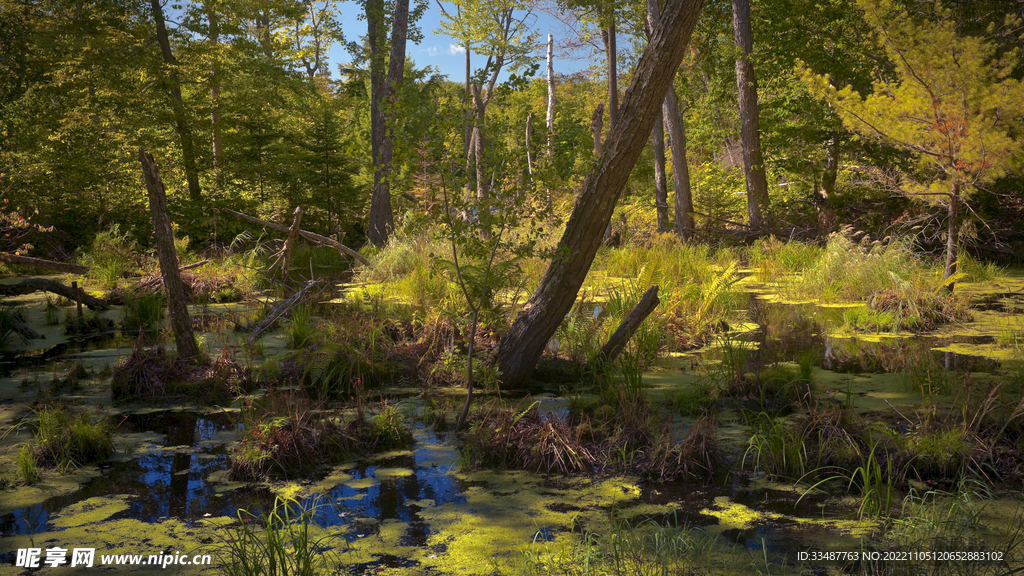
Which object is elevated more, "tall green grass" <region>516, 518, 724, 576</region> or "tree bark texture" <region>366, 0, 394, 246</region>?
"tree bark texture" <region>366, 0, 394, 246</region>

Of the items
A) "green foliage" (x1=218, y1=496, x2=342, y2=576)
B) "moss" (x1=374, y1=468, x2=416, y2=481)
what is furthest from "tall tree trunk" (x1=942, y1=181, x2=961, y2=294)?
"green foliage" (x1=218, y1=496, x2=342, y2=576)

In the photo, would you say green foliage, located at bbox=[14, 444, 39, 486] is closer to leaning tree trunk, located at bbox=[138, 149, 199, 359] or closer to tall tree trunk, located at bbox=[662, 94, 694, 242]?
leaning tree trunk, located at bbox=[138, 149, 199, 359]

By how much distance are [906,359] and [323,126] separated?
48.5ft

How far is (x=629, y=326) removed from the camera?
5555mm

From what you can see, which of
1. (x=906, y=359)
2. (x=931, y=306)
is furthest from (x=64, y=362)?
(x=931, y=306)

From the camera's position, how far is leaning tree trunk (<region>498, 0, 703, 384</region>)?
Answer: 189 inches

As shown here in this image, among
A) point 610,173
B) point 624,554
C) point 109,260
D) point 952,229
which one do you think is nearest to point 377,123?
point 109,260

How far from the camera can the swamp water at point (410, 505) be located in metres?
2.84

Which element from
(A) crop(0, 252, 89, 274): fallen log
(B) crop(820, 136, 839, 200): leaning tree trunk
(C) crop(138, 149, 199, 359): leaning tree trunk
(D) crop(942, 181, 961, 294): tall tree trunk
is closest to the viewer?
(C) crop(138, 149, 199, 359): leaning tree trunk

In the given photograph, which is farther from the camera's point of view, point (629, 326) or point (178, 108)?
point (178, 108)

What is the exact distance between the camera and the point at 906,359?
573 cm

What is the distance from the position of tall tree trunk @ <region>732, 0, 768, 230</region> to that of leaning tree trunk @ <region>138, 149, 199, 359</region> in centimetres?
1115

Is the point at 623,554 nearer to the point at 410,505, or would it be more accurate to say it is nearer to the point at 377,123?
the point at 410,505

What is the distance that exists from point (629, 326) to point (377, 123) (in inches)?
466
